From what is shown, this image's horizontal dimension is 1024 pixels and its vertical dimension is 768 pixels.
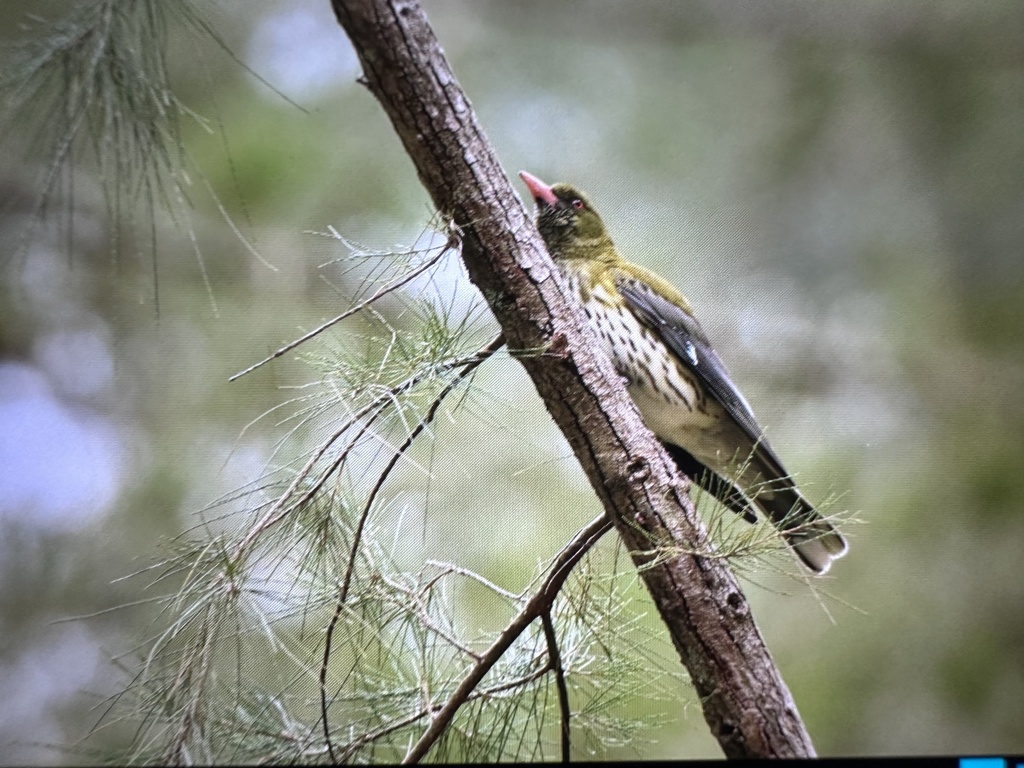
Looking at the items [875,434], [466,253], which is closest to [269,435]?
[466,253]

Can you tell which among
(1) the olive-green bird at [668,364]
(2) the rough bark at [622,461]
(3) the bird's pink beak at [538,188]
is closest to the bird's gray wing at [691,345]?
(1) the olive-green bird at [668,364]

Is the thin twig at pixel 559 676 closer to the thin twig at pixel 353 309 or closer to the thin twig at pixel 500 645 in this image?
the thin twig at pixel 500 645

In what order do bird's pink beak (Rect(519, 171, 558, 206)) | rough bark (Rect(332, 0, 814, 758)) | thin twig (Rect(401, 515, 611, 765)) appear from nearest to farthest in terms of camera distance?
rough bark (Rect(332, 0, 814, 758))
thin twig (Rect(401, 515, 611, 765))
bird's pink beak (Rect(519, 171, 558, 206))

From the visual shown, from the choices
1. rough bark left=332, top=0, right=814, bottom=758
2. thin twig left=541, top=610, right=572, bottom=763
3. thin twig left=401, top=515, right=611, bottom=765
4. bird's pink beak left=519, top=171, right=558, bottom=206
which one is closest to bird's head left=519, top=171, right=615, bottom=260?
bird's pink beak left=519, top=171, right=558, bottom=206

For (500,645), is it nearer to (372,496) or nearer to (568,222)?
(372,496)

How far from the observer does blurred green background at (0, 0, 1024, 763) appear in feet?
4.51

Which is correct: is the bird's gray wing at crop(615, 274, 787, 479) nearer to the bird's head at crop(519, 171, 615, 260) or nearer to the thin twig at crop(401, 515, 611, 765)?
the bird's head at crop(519, 171, 615, 260)

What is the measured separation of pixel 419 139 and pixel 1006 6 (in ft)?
3.88

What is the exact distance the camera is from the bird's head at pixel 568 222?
1450mm

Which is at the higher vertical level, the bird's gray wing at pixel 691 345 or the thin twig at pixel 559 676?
the bird's gray wing at pixel 691 345

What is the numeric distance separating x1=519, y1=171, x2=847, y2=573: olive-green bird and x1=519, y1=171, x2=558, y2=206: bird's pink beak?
0.02 metres

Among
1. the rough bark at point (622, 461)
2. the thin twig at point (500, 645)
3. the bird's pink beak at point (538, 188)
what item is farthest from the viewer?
the bird's pink beak at point (538, 188)

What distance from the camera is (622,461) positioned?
1205 millimetres

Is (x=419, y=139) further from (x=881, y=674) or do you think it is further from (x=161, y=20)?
(x=881, y=674)
